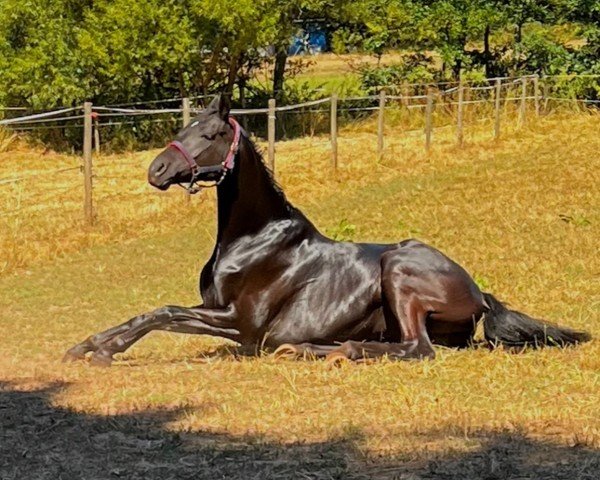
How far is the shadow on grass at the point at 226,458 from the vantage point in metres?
4.77

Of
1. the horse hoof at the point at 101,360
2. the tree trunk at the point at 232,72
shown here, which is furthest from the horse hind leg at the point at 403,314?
the tree trunk at the point at 232,72

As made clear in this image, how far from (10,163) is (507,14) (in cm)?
1300

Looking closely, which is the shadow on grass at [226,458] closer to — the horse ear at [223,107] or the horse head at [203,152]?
the horse head at [203,152]

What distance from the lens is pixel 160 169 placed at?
25.0 feet

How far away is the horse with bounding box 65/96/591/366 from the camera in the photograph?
753 cm

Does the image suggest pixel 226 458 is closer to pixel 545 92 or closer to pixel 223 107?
pixel 223 107

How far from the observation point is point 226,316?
24.8ft

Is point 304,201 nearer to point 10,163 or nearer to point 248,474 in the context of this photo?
point 10,163

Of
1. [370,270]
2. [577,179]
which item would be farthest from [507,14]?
[370,270]

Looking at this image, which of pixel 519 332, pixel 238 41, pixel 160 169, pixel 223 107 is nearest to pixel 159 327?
pixel 160 169

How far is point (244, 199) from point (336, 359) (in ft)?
4.25

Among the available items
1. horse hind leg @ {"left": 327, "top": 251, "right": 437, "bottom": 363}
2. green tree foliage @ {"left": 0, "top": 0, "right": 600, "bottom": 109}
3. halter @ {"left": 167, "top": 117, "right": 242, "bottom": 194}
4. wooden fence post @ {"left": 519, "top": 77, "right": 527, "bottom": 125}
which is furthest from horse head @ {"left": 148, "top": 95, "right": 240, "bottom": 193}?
wooden fence post @ {"left": 519, "top": 77, "right": 527, "bottom": 125}

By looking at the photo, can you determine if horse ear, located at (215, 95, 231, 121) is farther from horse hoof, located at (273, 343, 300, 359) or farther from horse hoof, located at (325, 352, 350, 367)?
horse hoof, located at (325, 352, 350, 367)

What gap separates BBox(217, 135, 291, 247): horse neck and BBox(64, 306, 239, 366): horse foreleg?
0.53m
